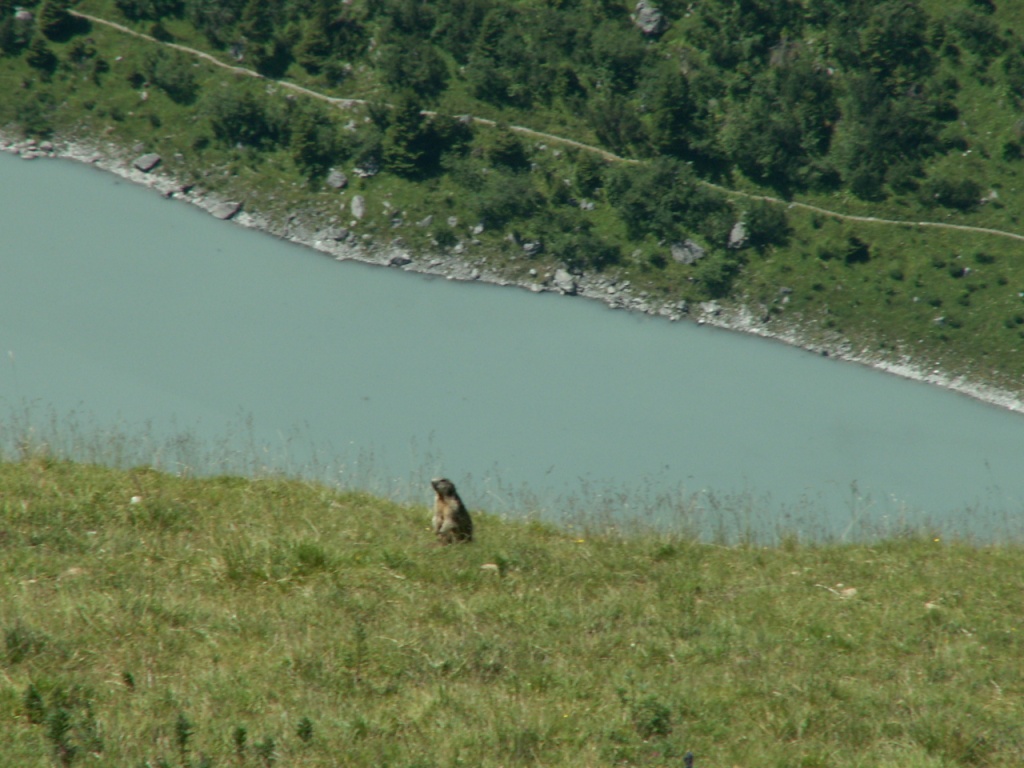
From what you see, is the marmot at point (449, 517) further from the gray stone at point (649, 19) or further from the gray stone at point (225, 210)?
the gray stone at point (649, 19)

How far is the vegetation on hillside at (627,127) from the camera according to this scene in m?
93.2

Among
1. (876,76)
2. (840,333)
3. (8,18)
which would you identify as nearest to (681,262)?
(840,333)

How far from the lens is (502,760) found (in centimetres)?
748

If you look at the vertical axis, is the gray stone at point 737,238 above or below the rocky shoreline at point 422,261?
above

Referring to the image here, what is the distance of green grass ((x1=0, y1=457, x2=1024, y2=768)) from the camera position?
773cm

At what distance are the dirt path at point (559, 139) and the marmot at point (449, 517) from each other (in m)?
90.6

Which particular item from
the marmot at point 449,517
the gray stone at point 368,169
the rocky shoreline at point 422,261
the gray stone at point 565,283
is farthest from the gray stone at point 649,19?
the marmot at point 449,517

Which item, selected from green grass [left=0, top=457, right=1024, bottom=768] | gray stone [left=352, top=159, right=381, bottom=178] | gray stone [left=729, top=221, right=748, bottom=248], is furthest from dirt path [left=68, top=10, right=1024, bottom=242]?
green grass [left=0, top=457, right=1024, bottom=768]

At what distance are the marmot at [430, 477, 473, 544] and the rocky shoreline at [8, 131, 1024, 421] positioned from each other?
7714 centimetres

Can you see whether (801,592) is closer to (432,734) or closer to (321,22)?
(432,734)

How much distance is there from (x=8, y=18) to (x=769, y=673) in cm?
11247

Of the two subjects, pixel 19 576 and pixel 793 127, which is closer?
pixel 19 576

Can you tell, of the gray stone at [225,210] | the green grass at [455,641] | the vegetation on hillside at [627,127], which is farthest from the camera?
the vegetation on hillside at [627,127]

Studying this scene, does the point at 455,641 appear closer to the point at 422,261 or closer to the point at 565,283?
the point at 565,283
